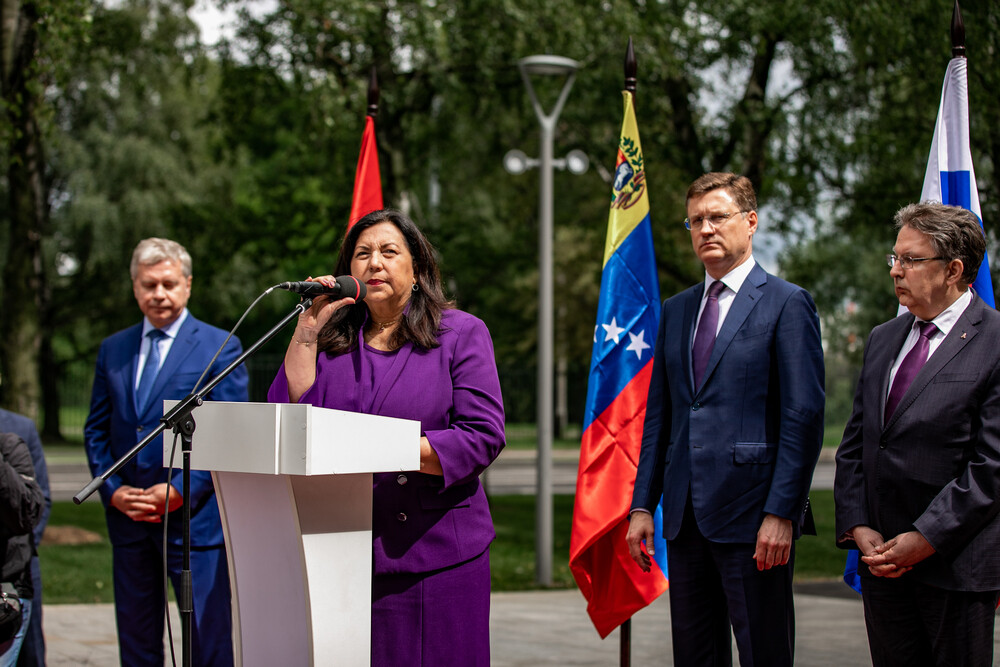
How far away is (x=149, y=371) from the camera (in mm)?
4855

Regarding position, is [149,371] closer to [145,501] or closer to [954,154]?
[145,501]

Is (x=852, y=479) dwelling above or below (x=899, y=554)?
above

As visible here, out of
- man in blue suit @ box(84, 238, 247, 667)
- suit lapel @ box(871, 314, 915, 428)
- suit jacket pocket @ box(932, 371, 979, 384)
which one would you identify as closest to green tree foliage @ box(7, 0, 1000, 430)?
suit lapel @ box(871, 314, 915, 428)

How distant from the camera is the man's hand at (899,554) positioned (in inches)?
128

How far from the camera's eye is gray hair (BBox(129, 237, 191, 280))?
15.8 ft

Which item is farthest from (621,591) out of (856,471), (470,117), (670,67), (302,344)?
(470,117)

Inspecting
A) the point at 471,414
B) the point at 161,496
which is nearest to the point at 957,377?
the point at 471,414

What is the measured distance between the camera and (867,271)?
2839 centimetres

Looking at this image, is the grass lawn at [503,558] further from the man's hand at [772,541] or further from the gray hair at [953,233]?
the gray hair at [953,233]

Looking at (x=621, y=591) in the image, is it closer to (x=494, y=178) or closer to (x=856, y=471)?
(x=856, y=471)

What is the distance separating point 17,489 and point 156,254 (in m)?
1.29

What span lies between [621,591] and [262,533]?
7.31 feet

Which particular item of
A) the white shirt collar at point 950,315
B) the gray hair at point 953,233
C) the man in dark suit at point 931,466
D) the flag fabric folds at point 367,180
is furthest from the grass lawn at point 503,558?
the gray hair at point 953,233

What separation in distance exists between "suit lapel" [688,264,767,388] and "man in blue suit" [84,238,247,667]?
219 cm
